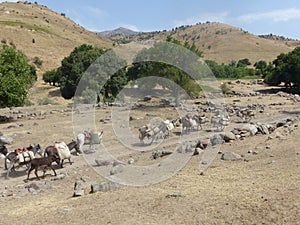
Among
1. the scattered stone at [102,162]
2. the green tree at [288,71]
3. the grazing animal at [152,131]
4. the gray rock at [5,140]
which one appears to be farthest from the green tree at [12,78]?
the green tree at [288,71]

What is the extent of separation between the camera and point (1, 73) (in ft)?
93.4

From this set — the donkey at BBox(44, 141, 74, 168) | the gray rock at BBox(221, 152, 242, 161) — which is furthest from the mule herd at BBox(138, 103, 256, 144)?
the gray rock at BBox(221, 152, 242, 161)

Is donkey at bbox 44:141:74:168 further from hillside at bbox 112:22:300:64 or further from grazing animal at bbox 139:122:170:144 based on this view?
hillside at bbox 112:22:300:64

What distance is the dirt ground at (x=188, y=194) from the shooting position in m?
8.41

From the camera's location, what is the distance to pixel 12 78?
2847 cm

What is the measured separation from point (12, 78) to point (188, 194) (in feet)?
76.4

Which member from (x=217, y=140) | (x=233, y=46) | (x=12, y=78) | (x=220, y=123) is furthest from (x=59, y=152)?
(x=233, y=46)

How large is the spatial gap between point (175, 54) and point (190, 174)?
75.9ft

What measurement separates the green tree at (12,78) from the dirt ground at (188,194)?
13345 mm

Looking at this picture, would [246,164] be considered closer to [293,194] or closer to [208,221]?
[293,194]

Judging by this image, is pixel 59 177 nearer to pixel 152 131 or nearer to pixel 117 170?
pixel 117 170

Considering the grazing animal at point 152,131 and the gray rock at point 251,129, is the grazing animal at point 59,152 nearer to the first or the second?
the grazing animal at point 152,131

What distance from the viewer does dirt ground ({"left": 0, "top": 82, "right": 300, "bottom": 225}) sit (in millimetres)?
8414

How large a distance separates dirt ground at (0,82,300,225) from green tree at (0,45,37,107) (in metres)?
13.3
